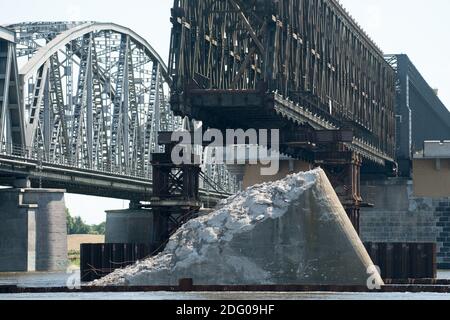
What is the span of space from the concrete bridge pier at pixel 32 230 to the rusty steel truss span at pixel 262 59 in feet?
75.8

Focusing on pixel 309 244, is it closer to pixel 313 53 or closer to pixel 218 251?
pixel 218 251

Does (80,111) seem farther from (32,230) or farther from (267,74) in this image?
(267,74)

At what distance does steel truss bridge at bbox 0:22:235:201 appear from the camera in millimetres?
111125

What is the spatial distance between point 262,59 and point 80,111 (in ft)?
181

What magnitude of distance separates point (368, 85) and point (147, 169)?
37358 mm

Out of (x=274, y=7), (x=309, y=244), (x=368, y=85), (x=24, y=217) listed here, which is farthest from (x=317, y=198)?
(x=368, y=85)

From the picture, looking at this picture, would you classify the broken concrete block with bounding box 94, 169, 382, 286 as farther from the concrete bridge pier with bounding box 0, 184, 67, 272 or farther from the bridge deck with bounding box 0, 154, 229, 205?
the bridge deck with bounding box 0, 154, 229, 205

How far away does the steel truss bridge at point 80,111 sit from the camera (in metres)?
111

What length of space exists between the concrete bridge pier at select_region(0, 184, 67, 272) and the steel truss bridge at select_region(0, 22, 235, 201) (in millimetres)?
3020

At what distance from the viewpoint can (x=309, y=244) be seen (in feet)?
175

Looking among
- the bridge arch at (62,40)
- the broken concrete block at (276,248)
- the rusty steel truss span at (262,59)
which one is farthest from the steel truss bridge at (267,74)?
the bridge arch at (62,40)

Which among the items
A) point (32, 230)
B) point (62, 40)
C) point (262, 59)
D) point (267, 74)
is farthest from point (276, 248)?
point (62, 40)

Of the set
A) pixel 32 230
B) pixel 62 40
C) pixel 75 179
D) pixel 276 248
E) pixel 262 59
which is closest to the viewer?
pixel 276 248

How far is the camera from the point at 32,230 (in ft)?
324
